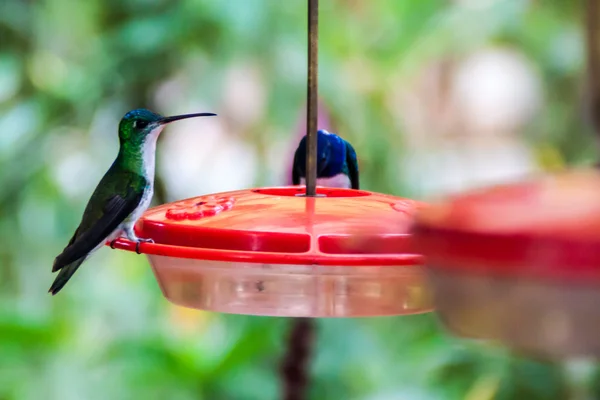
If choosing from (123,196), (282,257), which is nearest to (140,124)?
(123,196)

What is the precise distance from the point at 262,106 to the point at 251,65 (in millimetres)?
147

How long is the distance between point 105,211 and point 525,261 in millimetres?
1119

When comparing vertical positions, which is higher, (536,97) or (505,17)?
(505,17)

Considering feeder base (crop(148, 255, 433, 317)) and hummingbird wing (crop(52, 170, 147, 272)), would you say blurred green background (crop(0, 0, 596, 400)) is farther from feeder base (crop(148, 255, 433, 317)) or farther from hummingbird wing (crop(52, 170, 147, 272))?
feeder base (crop(148, 255, 433, 317))

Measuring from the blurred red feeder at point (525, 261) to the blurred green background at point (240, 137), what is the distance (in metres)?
2.13

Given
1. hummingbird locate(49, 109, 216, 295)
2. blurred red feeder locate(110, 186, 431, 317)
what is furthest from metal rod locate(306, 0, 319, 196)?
hummingbird locate(49, 109, 216, 295)

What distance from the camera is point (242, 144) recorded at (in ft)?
9.80

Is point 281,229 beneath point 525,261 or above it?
beneath

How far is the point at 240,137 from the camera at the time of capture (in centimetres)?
300

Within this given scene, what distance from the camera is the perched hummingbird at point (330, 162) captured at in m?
1.94

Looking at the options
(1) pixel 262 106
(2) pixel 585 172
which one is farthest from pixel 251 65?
(2) pixel 585 172

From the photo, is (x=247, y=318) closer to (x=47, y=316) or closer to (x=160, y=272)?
(x=47, y=316)

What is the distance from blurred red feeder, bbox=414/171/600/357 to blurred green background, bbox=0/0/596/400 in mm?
2129

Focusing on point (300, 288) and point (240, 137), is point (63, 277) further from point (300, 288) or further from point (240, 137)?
point (240, 137)
